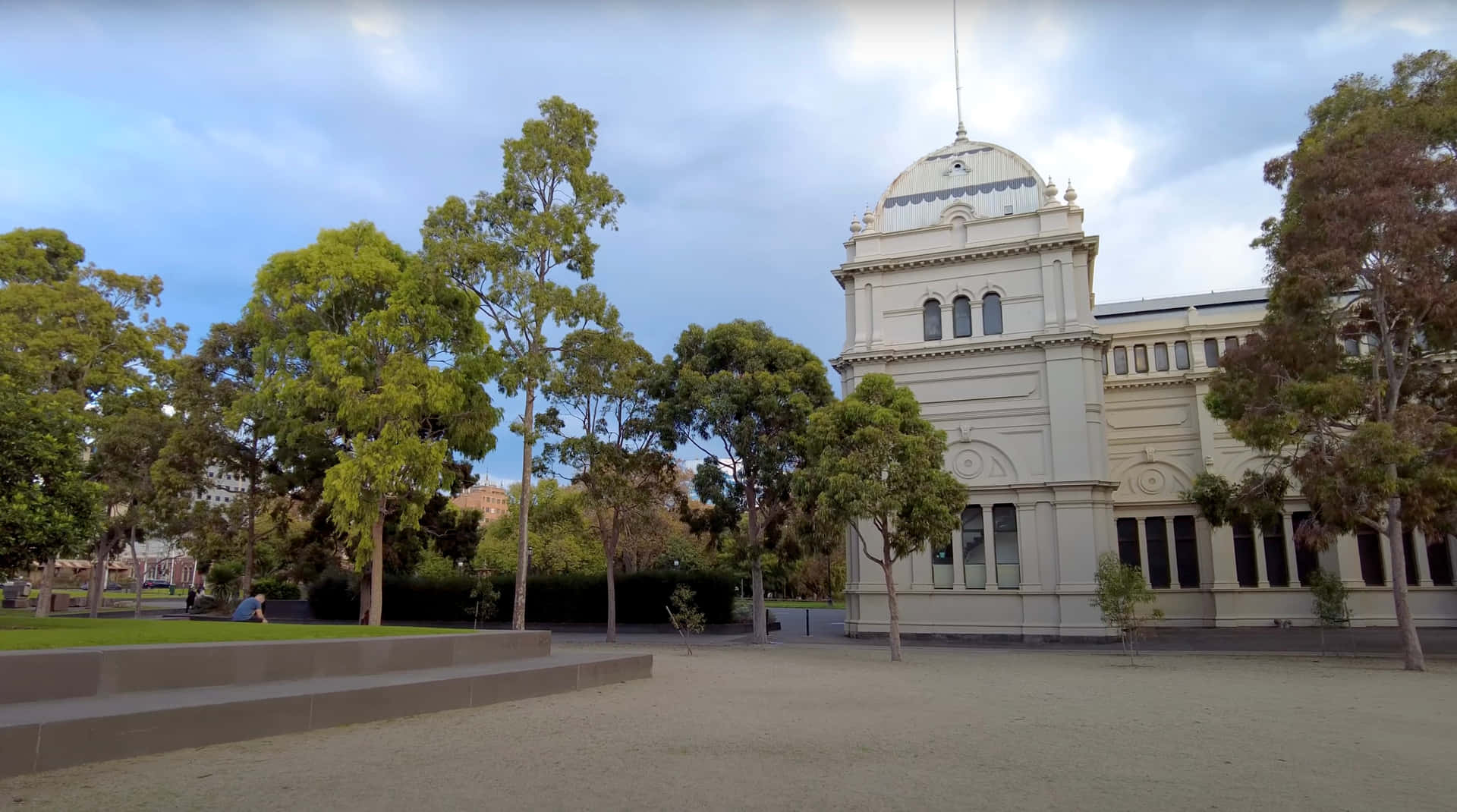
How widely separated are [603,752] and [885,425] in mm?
13108

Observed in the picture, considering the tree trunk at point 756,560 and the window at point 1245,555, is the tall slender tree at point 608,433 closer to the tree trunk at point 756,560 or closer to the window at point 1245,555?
the tree trunk at point 756,560

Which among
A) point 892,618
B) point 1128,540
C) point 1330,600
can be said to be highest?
point 1128,540

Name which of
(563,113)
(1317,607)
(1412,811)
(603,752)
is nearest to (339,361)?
(563,113)

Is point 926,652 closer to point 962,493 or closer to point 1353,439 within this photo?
point 962,493

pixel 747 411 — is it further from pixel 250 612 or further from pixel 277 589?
pixel 277 589

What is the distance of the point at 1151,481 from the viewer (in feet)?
114

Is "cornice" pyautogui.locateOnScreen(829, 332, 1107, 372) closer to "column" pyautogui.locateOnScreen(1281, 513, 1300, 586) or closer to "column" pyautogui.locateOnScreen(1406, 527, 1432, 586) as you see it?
"column" pyautogui.locateOnScreen(1281, 513, 1300, 586)

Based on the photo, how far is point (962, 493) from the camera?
20.8 m

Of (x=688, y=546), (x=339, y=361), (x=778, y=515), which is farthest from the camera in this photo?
(x=688, y=546)

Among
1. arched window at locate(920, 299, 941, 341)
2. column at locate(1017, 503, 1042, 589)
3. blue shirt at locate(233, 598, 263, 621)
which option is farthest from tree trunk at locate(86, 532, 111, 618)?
column at locate(1017, 503, 1042, 589)

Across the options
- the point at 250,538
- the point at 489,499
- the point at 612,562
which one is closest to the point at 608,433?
the point at 612,562

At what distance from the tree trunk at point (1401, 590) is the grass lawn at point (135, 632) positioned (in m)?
19.2

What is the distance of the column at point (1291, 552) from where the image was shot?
32.0 meters

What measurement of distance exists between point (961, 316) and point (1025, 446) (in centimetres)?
487
